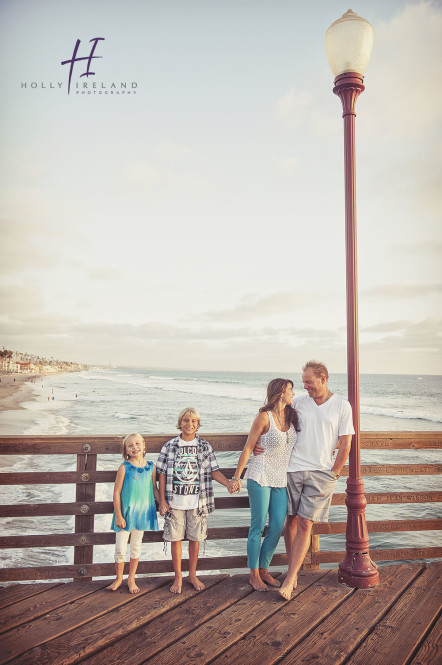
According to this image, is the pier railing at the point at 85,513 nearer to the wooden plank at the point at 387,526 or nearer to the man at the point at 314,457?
the wooden plank at the point at 387,526

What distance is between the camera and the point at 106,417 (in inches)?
1096

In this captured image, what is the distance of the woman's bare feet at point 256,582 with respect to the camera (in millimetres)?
3422

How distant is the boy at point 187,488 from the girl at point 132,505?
10 centimetres

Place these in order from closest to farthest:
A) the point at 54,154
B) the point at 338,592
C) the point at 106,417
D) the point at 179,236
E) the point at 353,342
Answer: the point at 338,592 < the point at 353,342 < the point at 106,417 < the point at 54,154 < the point at 179,236

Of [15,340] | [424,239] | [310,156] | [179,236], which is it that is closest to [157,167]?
[310,156]

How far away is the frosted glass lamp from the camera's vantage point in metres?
3.73

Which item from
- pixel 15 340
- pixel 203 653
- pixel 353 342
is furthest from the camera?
pixel 15 340

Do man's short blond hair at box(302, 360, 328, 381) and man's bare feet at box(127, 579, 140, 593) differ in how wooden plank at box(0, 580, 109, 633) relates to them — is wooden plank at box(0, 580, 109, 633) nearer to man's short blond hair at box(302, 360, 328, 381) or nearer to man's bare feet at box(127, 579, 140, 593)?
man's bare feet at box(127, 579, 140, 593)

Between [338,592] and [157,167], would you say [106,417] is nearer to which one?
[338,592]

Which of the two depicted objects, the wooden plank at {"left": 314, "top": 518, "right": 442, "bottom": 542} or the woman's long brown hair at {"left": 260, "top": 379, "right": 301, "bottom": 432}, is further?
the wooden plank at {"left": 314, "top": 518, "right": 442, "bottom": 542}

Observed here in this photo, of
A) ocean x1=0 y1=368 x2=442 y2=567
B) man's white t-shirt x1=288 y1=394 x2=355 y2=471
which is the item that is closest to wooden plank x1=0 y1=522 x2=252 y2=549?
man's white t-shirt x1=288 y1=394 x2=355 y2=471

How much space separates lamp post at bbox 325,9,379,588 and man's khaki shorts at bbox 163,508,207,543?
3.56 ft

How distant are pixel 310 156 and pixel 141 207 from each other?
2307 centimetres

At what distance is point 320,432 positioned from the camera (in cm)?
350
